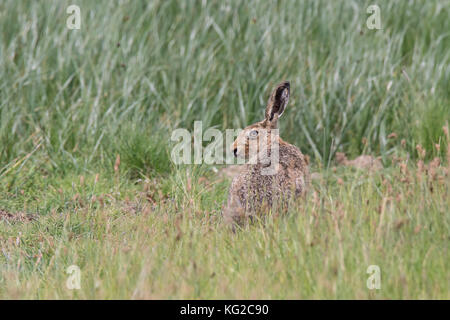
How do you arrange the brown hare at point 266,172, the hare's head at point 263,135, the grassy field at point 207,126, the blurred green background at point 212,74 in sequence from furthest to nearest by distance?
the blurred green background at point 212,74
the hare's head at point 263,135
the brown hare at point 266,172
the grassy field at point 207,126

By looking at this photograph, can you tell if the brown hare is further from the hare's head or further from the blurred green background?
the blurred green background

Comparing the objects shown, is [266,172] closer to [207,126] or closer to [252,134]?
[252,134]

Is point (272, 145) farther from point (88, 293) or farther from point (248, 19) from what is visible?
point (248, 19)

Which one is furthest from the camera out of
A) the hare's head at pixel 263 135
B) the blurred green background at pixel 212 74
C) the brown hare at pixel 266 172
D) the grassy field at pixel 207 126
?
the blurred green background at pixel 212 74

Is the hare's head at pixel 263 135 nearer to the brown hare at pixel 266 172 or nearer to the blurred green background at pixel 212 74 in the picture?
the brown hare at pixel 266 172

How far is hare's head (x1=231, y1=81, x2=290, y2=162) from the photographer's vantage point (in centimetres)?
525

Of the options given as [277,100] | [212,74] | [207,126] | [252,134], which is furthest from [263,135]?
[212,74]

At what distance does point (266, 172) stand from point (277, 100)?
25.4 inches

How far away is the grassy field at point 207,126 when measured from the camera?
3965mm

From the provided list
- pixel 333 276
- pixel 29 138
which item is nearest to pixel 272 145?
pixel 333 276

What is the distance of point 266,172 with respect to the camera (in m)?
5.09

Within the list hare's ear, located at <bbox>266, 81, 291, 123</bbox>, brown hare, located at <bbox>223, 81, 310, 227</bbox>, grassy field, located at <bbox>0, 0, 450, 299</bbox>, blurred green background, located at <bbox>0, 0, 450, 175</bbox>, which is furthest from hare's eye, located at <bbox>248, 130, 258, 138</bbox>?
blurred green background, located at <bbox>0, 0, 450, 175</bbox>

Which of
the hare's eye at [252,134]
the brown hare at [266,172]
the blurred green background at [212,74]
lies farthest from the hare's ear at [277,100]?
the blurred green background at [212,74]

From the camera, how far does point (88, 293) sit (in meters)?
3.90
